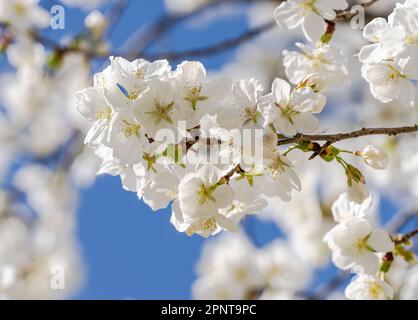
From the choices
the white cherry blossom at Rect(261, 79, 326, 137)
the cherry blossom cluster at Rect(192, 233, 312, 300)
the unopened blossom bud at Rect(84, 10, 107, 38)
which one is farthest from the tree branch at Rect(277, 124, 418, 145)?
the cherry blossom cluster at Rect(192, 233, 312, 300)

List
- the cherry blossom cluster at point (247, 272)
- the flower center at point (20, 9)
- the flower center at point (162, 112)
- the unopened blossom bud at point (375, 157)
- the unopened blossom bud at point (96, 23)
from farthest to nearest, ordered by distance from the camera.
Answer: the cherry blossom cluster at point (247, 272)
the flower center at point (20, 9)
the unopened blossom bud at point (96, 23)
the unopened blossom bud at point (375, 157)
the flower center at point (162, 112)

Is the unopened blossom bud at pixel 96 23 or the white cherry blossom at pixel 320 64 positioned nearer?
the white cherry blossom at pixel 320 64

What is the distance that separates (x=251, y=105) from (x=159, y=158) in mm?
211

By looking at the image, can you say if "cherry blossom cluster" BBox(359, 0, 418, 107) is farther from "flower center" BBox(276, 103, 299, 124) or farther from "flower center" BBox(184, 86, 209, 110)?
"flower center" BBox(184, 86, 209, 110)

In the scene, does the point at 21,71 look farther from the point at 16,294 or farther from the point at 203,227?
the point at 203,227

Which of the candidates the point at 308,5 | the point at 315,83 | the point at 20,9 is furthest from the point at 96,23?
the point at 315,83

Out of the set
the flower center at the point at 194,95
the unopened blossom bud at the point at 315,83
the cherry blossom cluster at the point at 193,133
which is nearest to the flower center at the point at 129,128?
the cherry blossom cluster at the point at 193,133

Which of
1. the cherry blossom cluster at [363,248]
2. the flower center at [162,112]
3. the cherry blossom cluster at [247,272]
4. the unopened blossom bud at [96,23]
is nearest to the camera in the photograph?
the flower center at [162,112]

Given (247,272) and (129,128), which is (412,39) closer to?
(129,128)

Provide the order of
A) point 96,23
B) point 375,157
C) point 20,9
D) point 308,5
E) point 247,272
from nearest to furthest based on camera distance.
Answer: point 375,157, point 308,5, point 96,23, point 20,9, point 247,272

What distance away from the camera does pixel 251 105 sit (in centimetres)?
125

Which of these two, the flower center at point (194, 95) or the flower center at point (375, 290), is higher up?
the flower center at point (194, 95)

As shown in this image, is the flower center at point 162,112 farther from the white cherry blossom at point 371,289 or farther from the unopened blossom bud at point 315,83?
the white cherry blossom at point 371,289

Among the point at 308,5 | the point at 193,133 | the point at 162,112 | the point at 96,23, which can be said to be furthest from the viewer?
the point at 96,23
